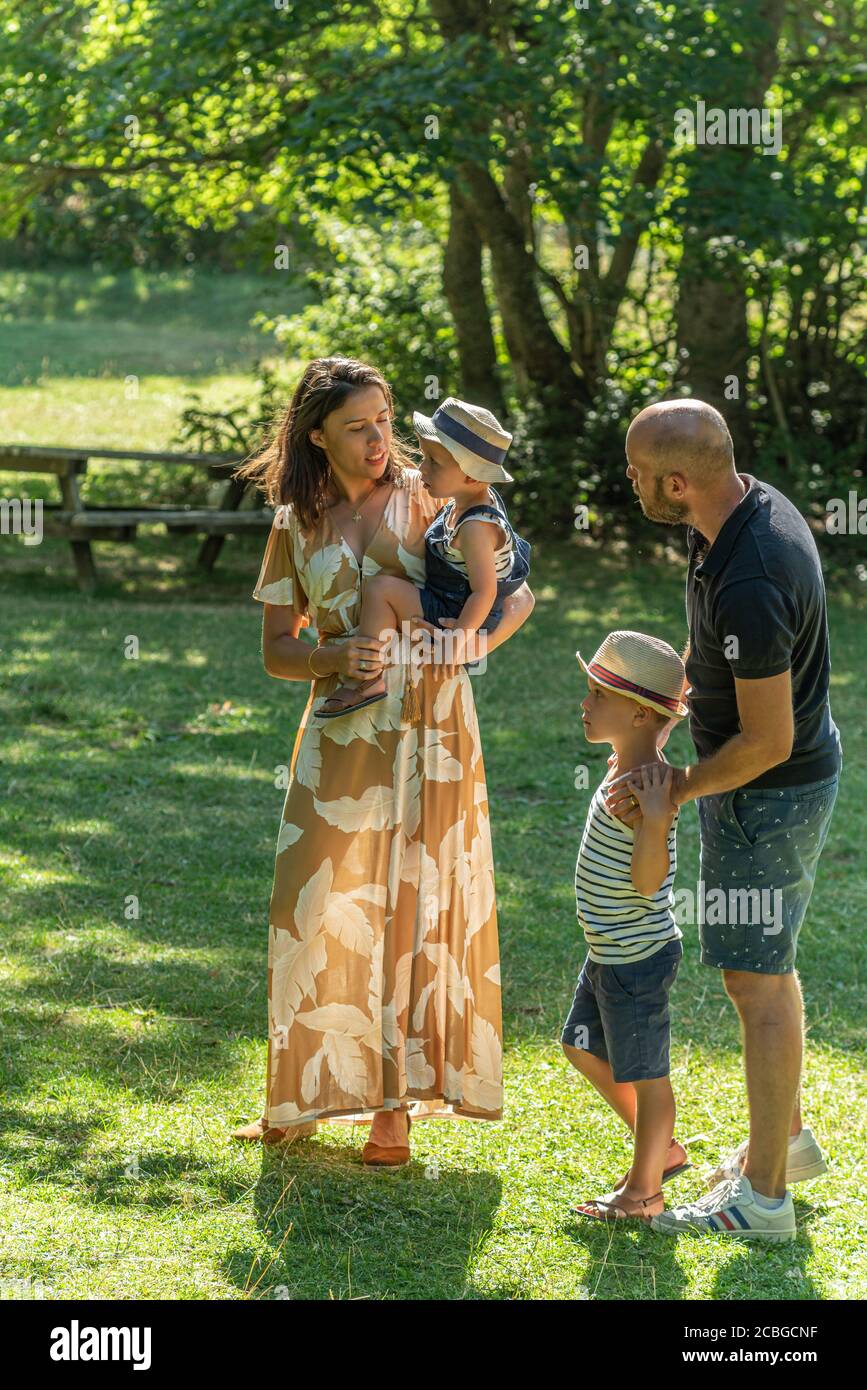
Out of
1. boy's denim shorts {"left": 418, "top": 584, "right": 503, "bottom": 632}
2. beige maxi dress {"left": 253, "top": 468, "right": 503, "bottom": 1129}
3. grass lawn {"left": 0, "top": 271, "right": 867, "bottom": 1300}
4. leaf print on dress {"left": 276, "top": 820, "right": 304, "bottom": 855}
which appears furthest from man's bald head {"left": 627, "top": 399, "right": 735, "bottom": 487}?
grass lawn {"left": 0, "top": 271, "right": 867, "bottom": 1300}

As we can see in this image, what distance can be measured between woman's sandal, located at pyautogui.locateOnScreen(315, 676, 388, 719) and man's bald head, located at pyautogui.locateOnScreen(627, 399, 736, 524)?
0.81 m

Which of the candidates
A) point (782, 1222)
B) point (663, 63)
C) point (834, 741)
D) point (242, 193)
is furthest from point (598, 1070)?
point (242, 193)

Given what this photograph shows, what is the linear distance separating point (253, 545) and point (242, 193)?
3.84m

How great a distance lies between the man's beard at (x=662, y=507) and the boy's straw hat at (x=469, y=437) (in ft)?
1.32

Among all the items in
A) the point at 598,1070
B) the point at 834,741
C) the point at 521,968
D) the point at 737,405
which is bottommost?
the point at 521,968

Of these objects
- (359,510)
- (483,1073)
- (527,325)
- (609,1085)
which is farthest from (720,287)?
(609,1085)

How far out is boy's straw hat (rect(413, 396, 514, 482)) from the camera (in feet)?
10.9

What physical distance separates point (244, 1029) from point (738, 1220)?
168 centimetres

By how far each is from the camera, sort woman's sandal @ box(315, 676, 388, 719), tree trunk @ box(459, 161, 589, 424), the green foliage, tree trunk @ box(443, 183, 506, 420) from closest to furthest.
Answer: woman's sandal @ box(315, 676, 388, 719) → tree trunk @ box(459, 161, 589, 424) → tree trunk @ box(443, 183, 506, 420) → the green foliage

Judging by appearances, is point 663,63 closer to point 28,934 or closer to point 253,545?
point 253,545

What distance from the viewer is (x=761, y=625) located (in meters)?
2.93

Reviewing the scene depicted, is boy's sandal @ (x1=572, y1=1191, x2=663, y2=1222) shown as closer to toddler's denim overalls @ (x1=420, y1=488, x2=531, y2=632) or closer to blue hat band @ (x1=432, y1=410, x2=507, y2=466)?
toddler's denim overalls @ (x1=420, y1=488, x2=531, y2=632)

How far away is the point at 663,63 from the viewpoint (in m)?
10.7

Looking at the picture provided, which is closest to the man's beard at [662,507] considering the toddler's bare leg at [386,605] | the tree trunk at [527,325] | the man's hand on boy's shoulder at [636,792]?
the man's hand on boy's shoulder at [636,792]
